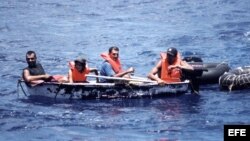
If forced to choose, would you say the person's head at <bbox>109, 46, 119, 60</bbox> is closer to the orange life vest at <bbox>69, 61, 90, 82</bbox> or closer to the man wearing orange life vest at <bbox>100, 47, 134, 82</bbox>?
the man wearing orange life vest at <bbox>100, 47, 134, 82</bbox>

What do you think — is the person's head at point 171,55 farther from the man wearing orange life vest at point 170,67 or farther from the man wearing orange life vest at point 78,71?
the man wearing orange life vest at point 78,71

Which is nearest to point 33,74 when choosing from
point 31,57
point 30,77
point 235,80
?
point 30,77

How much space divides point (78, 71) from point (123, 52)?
9.47 meters

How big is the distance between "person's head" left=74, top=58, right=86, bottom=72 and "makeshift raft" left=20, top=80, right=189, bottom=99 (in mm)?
514

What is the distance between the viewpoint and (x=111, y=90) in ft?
63.1

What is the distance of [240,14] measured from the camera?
118 feet

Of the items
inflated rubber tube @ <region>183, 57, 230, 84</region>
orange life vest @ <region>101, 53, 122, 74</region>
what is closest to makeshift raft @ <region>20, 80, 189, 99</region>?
orange life vest @ <region>101, 53, 122, 74</region>

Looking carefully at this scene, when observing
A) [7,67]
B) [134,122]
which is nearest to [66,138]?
[134,122]

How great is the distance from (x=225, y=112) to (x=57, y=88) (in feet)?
16.6

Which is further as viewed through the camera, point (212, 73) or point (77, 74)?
point (212, 73)

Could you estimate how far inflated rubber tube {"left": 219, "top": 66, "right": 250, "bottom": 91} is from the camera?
65.4ft

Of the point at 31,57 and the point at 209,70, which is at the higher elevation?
the point at 31,57

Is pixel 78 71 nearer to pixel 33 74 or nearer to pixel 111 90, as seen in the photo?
pixel 111 90

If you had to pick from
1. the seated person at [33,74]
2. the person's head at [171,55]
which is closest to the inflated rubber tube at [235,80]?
the person's head at [171,55]
